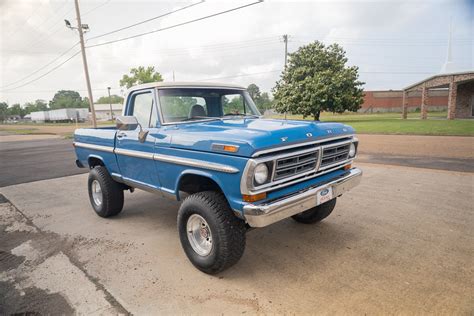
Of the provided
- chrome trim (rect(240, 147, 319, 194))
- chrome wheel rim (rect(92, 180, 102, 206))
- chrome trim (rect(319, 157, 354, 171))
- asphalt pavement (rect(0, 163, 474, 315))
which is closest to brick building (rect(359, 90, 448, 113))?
asphalt pavement (rect(0, 163, 474, 315))

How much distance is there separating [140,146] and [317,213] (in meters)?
2.68

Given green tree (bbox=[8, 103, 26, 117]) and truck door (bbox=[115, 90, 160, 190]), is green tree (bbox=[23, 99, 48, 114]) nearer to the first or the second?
green tree (bbox=[8, 103, 26, 117])

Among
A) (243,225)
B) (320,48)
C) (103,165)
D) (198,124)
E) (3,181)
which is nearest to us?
(243,225)

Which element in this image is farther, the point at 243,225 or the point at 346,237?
the point at 346,237

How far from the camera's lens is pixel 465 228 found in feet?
13.3

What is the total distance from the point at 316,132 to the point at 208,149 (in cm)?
121

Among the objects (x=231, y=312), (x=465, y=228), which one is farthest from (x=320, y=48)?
(x=231, y=312)

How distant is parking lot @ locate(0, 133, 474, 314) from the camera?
2670mm

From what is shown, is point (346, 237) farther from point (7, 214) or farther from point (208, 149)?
point (7, 214)

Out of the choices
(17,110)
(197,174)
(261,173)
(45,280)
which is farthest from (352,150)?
(17,110)

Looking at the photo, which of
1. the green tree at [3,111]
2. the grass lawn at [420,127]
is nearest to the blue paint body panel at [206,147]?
the grass lawn at [420,127]

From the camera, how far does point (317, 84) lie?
25562 mm

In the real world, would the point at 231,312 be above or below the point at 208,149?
below

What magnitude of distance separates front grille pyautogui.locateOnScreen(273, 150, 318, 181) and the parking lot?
3.56 ft
